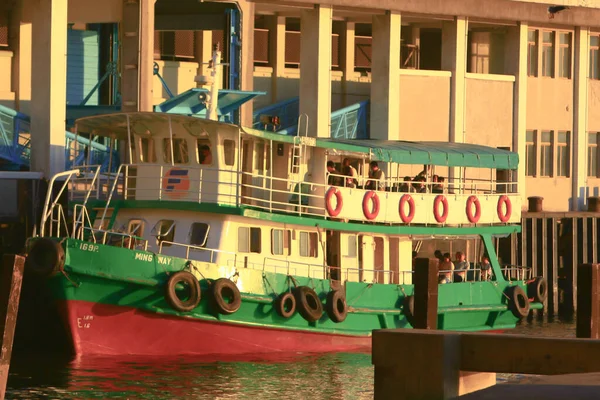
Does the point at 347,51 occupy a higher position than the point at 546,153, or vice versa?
the point at 347,51

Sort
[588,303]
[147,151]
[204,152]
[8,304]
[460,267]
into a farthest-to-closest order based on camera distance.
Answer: [460,267] < [147,151] < [204,152] < [588,303] < [8,304]

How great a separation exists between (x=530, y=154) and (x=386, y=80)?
20.2 feet

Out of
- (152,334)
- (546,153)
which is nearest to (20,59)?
(152,334)

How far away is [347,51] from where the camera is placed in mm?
45094

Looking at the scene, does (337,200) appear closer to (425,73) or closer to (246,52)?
(246,52)

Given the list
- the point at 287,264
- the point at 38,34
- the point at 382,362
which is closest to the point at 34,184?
the point at 38,34

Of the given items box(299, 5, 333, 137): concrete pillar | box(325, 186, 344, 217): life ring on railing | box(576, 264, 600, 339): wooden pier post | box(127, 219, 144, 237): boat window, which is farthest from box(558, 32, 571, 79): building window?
box(576, 264, 600, 339): wooden pier post

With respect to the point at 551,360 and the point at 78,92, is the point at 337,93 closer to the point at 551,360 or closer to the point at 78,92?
the point at 78,92

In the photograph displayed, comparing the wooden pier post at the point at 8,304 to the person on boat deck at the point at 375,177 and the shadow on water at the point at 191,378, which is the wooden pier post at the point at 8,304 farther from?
the person on boat deck at the point at 375,177

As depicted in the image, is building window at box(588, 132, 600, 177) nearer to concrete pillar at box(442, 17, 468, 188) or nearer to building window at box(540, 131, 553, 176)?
building window at box(540, 131, 553, 176)

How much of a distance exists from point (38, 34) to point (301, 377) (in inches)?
507

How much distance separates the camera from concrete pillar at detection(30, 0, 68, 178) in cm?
3281

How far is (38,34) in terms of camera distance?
33.4 metres

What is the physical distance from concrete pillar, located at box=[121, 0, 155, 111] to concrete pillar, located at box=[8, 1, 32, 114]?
4.55 meters
